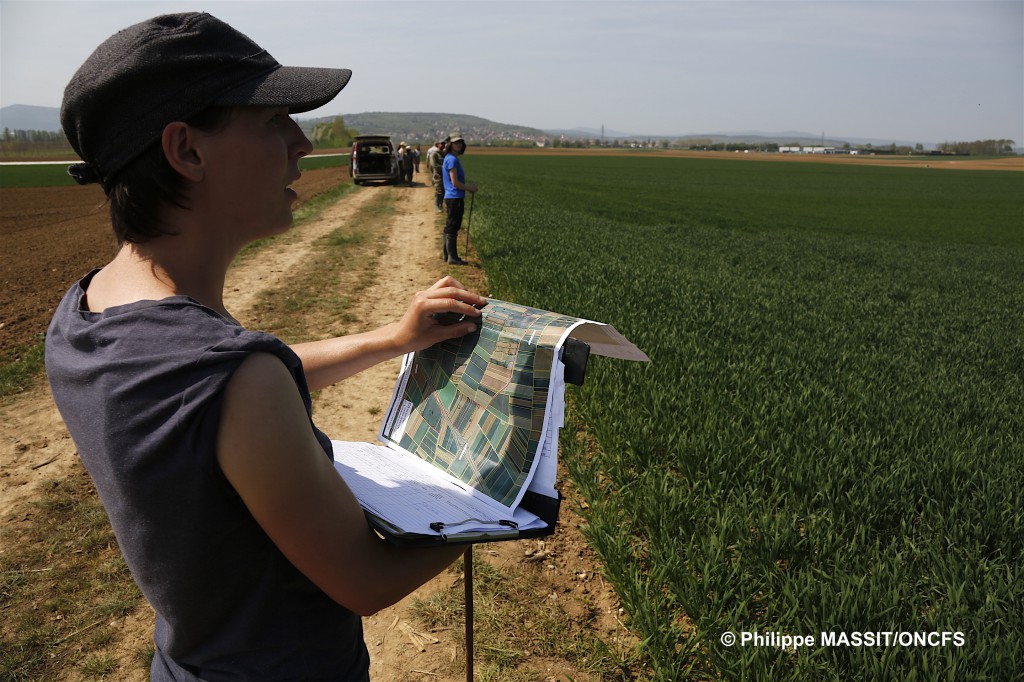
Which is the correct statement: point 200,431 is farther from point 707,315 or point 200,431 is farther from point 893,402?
point 707,315

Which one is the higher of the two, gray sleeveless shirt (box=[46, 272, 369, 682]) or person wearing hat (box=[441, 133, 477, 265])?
person wearing hat (box=[441, 133, 477, 265])

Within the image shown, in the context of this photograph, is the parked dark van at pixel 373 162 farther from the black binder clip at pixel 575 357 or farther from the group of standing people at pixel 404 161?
the black binder clip at pixel 575 357

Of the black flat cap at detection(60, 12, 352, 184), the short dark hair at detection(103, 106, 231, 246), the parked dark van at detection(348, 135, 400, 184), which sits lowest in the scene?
the short dark hair at detection(103, 106, 231, 246)

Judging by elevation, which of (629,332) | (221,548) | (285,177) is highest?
(285,177)

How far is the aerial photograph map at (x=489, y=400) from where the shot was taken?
1.39m

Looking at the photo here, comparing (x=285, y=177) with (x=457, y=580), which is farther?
(x=457, y=580)

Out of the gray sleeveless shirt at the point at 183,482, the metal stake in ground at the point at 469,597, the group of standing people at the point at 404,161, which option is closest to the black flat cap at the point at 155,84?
the gray sleeveless shirt at the point at 183,482

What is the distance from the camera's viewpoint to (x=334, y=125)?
104m

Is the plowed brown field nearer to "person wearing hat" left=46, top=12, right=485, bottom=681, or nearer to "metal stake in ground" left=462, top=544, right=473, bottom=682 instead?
"person wearing hat" left=46, top=12, right=485, bottom=681

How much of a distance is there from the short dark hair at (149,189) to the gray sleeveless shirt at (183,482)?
154mm

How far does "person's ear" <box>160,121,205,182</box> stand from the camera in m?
0.94

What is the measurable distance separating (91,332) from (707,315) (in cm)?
688

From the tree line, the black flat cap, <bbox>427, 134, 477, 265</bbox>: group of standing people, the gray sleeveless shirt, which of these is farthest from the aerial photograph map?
the tree line

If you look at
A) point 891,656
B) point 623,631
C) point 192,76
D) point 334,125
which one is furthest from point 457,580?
point 334,125
